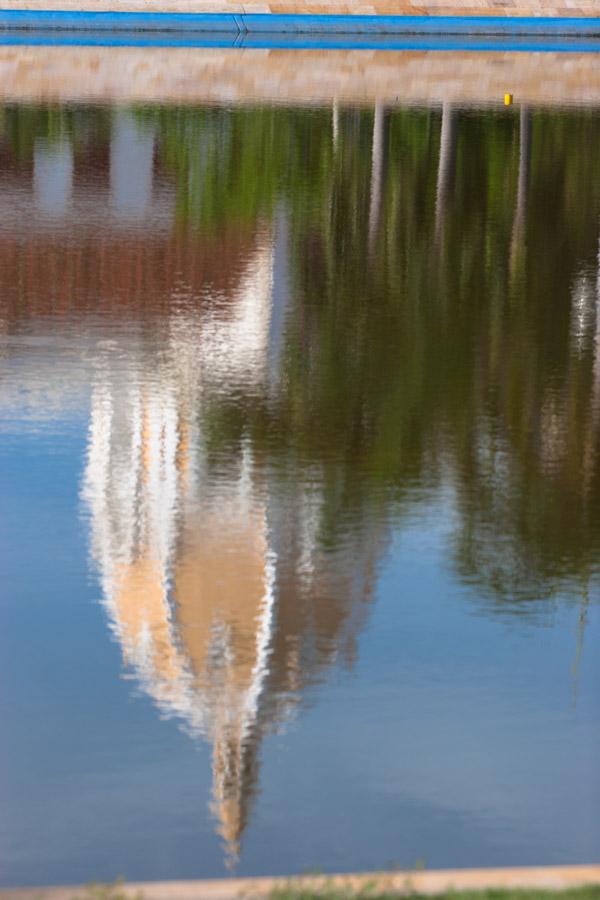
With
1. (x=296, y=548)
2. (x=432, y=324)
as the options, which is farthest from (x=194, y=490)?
(x=432, y=324)

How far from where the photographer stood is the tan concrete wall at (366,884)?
487cm

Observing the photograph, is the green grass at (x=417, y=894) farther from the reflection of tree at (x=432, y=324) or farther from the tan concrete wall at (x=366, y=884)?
the reflection of tree at (x=432, y=324)

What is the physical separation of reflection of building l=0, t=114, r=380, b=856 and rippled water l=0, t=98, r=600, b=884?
0.08ft

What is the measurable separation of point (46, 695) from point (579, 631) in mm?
2419

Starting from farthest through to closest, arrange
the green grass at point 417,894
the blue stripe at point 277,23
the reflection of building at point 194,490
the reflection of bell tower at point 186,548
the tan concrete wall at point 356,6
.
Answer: the tan concrete wall at point 356,6
the blue stripe at point 277,23
the reflection of building at point 194,490
the reflection of bell tower at point 186,548
the green grass at point 417,894

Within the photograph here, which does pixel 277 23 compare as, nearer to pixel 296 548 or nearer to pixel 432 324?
pixel 432 324

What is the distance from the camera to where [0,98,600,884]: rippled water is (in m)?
6.09

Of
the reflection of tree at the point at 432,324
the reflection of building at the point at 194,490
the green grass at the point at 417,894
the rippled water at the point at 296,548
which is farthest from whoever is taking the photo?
the reflection of tree at the point at 432,324

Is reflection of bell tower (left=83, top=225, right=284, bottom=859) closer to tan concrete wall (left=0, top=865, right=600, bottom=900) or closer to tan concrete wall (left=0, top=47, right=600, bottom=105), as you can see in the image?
tan concrete wall (left=0, top=865, right=600, bottom=900)

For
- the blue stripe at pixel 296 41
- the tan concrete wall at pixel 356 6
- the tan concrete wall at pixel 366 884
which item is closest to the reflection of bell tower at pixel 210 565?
the tan concrete wall at pixel 366 884

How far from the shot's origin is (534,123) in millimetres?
→ 28734

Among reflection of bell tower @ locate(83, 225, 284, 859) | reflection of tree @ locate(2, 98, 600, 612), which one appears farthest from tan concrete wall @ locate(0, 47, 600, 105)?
reflection of bell tower @ locate(83, 225, 284, 859)

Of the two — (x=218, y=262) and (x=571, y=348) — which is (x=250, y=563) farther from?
(x=218, y=262)

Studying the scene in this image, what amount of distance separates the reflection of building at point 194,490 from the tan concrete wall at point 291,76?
1525 cm
